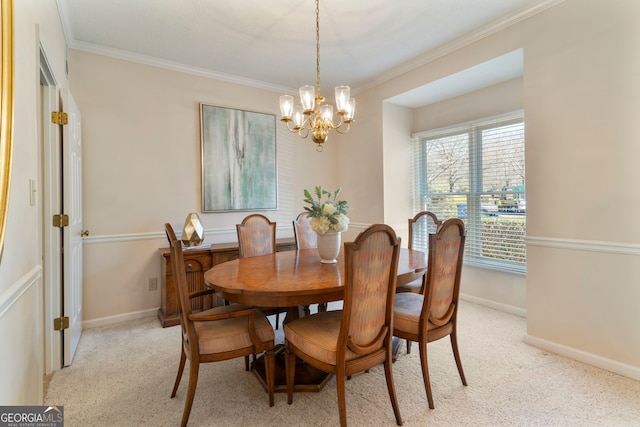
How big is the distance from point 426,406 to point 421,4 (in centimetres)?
284

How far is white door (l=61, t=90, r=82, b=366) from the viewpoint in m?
2.34

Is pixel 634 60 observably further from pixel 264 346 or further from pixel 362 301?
pixel 264 346

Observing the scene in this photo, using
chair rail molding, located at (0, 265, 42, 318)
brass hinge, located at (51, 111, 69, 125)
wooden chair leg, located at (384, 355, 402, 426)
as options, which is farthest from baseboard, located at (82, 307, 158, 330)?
wooden chair leg, located at (384, 355, 402, 426)

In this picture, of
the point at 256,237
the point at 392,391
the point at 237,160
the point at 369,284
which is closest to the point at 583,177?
the point at 369,284

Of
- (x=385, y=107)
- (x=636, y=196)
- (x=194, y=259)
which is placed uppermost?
(x=385, y=107)

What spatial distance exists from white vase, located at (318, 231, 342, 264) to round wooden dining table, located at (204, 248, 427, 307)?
0.07m

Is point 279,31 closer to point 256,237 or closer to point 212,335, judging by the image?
point 256,237

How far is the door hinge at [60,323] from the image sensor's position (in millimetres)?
2287

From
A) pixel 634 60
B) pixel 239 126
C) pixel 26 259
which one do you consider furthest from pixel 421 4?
pixel 26 259

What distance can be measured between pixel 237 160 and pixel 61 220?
1909 mm

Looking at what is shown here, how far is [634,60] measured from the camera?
6.73ft

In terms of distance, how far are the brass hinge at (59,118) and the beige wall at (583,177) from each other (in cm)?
356

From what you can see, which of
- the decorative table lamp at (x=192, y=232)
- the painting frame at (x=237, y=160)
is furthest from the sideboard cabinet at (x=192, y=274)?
the painting frame at (x=237, y=160)
